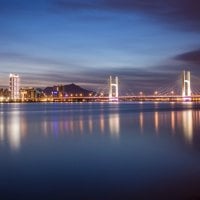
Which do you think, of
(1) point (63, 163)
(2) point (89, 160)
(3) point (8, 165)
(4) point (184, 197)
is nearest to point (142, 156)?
(2) point (89, 160)

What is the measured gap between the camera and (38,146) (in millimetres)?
13516

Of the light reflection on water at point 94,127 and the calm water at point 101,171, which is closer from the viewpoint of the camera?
the calm water at point 101,171

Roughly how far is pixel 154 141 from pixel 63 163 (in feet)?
19.3

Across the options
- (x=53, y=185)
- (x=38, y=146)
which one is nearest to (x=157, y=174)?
(x=53, y=185)

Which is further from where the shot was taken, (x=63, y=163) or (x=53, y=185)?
(x=63, y=163)

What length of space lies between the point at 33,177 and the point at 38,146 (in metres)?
5.74

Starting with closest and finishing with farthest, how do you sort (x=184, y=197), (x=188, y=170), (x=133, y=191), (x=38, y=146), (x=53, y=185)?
(x=184, y=197) < (x=133, y=191) < (x=53, y=185) < (x=188, y=170) < (x=38, y=146)

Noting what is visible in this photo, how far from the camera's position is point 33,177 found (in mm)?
7840

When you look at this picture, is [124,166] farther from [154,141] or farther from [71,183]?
[154,141]

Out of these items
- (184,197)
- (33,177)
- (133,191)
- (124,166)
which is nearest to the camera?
(184,197)

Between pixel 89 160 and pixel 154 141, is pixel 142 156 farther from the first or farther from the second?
pixel 154 141

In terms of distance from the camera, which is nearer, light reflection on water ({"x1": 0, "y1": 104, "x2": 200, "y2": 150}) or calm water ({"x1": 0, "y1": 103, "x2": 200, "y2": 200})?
calm water ({"x1": 0, "y1": 103, "x2": 200, "y2": 200})

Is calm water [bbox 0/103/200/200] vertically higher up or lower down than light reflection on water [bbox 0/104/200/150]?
higher up

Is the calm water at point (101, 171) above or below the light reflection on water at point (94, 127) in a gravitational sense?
above
